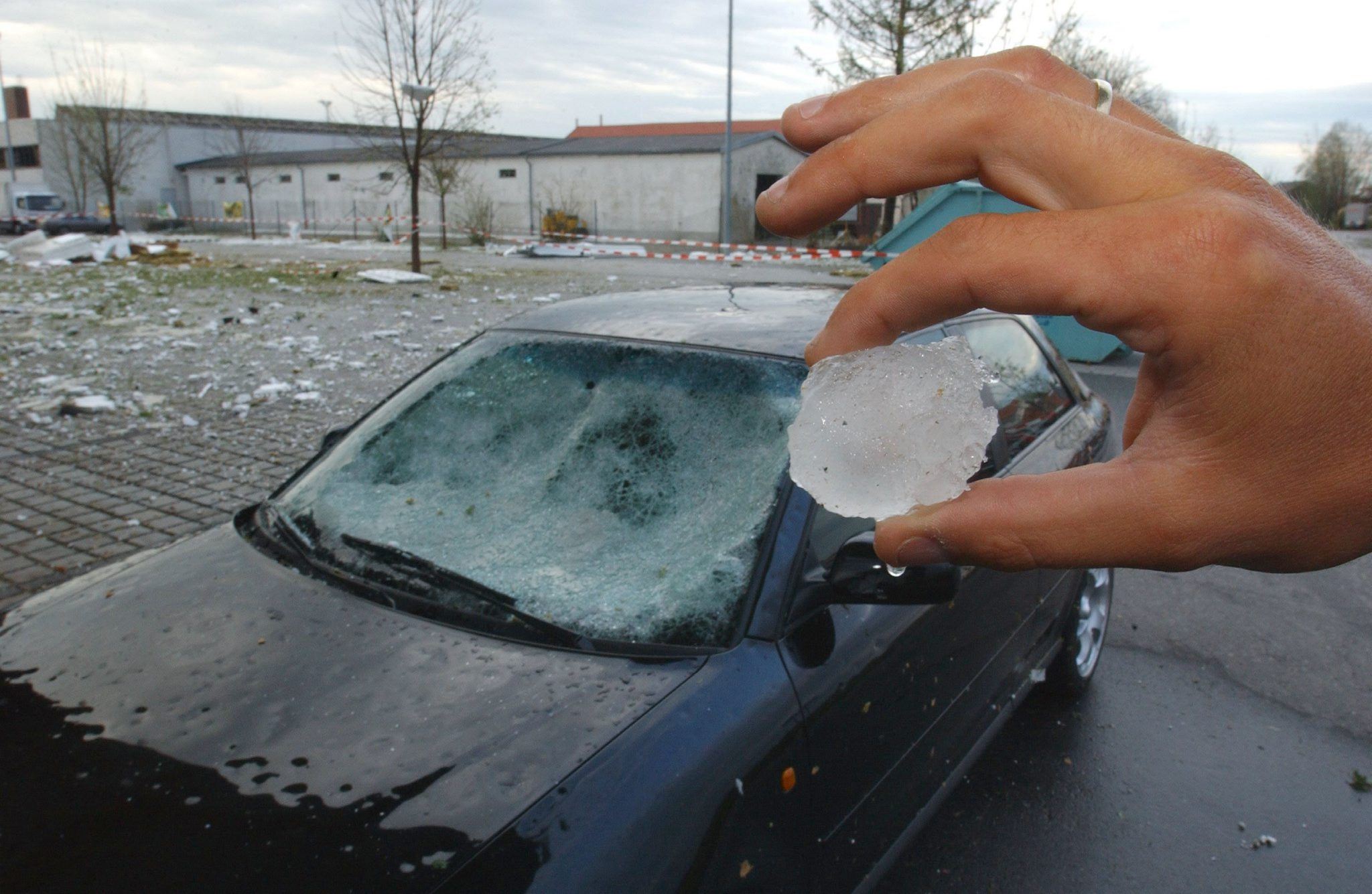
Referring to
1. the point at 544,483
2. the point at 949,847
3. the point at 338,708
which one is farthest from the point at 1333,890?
the point at 338,708

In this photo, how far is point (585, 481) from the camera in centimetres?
248

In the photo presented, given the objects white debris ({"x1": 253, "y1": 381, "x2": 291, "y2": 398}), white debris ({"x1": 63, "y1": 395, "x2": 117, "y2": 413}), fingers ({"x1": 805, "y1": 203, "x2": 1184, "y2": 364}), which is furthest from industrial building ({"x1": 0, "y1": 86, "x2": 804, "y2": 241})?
fingers ({"x1": 805, "y1": 203, "x2": 1184, "y2": 364})

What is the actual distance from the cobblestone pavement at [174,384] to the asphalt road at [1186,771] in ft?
13.2

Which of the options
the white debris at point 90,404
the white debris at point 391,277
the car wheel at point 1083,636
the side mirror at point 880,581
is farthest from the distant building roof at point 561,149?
the side mirror at point 880,581

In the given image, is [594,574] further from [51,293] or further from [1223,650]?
[51,293]

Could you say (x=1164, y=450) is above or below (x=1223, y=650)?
above

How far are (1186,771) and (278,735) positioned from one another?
9.72 feet

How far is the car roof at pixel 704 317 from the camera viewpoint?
9.00 ft

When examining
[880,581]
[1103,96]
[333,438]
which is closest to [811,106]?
[1103,96]

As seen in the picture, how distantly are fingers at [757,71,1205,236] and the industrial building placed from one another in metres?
25.9

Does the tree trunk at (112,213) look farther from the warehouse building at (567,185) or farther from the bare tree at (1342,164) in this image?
the bare tree at (1342,164)

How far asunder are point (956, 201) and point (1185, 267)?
10741mm

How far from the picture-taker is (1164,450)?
0.78 meters

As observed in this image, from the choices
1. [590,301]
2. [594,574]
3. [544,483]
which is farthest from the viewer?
[590,301]
